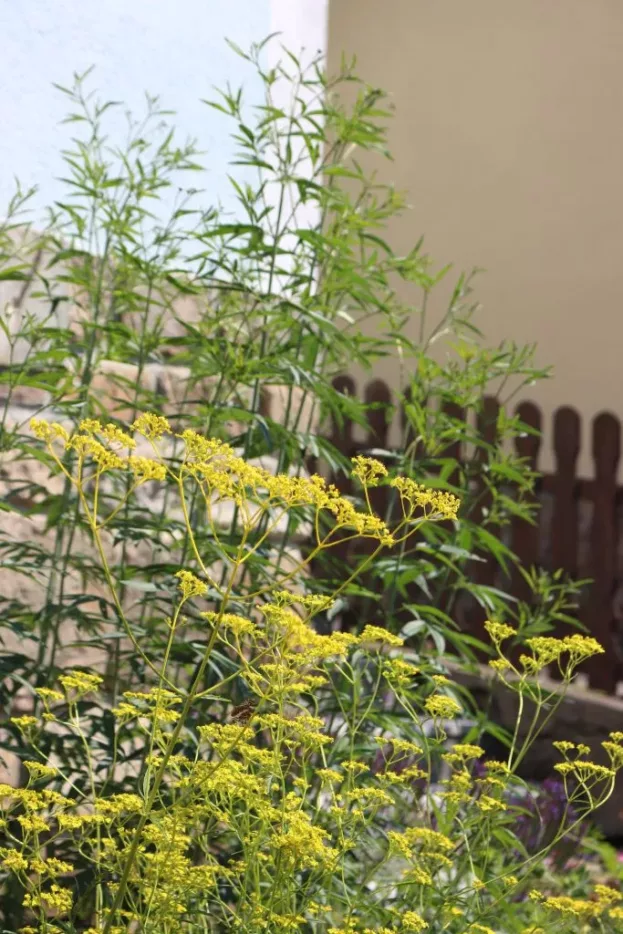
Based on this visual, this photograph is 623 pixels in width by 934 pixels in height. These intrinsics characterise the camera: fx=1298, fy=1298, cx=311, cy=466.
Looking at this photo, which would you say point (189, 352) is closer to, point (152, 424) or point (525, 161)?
point (152, 424)

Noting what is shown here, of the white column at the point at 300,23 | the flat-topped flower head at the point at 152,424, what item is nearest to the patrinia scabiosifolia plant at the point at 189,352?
the white column at the point at 300,23

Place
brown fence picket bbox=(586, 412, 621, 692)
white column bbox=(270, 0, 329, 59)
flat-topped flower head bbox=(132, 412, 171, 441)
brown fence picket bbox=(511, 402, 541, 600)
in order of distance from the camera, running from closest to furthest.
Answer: flat-topped flower head bbox=(132, 412, 171, 441), white column bbox=(270, 0, 329, 59), brown fence picket bbox=(586, 412, 621, 692), brown fence picket bbox=(511, 402, 541, 600)

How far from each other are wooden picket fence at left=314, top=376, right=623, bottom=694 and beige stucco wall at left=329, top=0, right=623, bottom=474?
102cm

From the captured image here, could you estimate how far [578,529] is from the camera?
21.4 ft

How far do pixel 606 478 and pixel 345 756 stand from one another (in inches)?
161

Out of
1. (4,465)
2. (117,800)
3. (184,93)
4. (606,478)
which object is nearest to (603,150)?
(606,478)

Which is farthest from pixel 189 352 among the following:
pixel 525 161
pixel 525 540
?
pixel 525 161

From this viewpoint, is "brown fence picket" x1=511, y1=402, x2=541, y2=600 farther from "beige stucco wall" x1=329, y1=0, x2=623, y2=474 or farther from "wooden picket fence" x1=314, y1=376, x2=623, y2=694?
"beige stucco wall" x1=329, y1=0, x2=623, y2=474

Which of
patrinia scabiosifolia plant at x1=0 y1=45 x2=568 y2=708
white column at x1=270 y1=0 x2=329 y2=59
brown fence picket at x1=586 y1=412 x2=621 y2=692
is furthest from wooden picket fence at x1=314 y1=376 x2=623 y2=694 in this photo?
patrinia scabiosifolia plant at x1=0 y1=45 x2=568 y2=708

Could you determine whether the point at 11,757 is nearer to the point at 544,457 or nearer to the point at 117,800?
the point at 117,800

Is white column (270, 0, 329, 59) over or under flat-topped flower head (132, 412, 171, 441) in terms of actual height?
over

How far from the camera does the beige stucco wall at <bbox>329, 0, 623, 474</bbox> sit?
7.80 m

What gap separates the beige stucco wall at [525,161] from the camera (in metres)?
7.80

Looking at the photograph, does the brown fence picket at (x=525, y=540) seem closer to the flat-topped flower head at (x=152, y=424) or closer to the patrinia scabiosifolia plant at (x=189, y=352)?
the patrinia scabiosifolia plant at (x=189, y=352)
